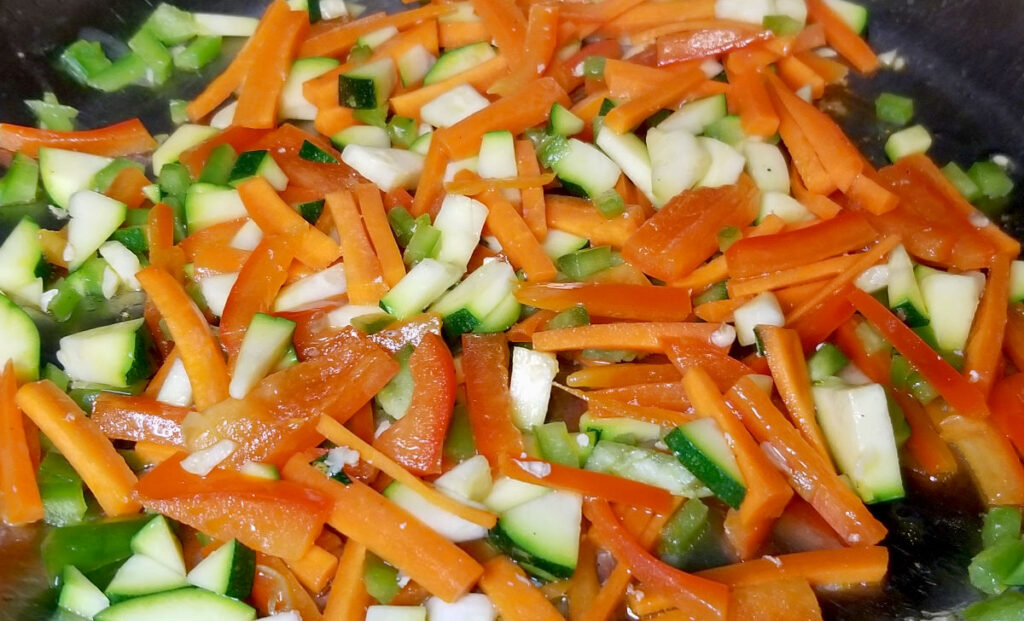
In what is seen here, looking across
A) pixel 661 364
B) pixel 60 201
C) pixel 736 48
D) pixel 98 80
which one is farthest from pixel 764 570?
pixel 98 80

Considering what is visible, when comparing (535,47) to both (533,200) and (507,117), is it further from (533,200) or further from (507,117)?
(533,200)

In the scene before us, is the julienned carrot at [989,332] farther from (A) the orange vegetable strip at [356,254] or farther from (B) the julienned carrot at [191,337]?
(B) the julienned carrot at [191,337]

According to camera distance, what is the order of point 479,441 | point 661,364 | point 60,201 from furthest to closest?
1. point 60,201
2. point 661,364
3. point 479,441

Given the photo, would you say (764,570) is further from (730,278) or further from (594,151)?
(594,151)

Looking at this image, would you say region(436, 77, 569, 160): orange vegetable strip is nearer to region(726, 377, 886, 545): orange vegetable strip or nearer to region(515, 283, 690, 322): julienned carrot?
region(515, 283, 690, 322): julienned carrot

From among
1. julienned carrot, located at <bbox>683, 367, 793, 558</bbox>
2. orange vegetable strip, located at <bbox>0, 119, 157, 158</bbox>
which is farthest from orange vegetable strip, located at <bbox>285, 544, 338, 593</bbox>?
orange vegetable strip, located at <bbox>0, 119, 157, 158</bbox>

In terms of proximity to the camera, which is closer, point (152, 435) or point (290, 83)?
point (152, 435)

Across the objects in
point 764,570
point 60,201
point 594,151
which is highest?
point 594,151

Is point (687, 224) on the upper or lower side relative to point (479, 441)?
upper
